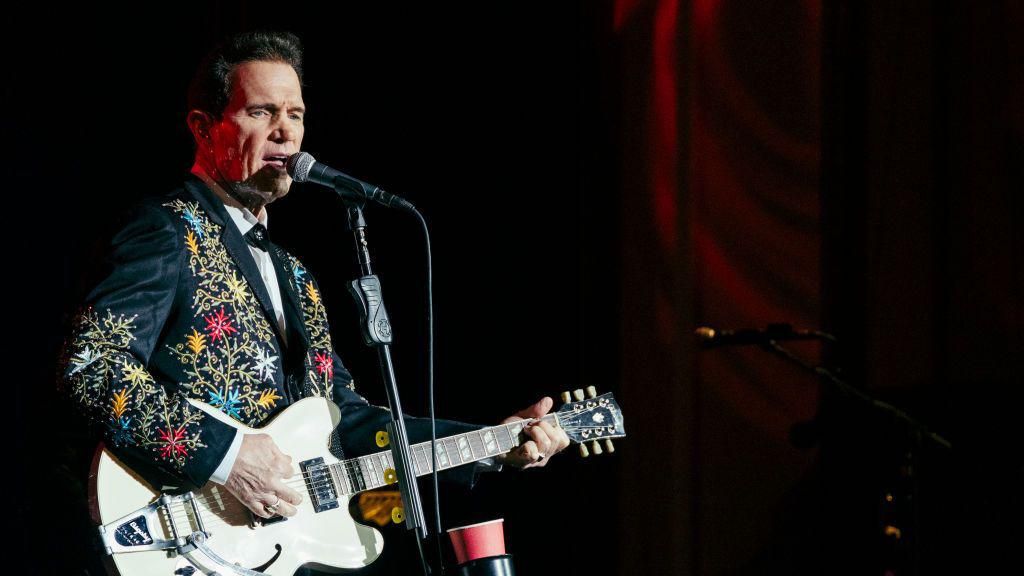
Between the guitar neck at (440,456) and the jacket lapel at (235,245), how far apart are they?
398 millimetres

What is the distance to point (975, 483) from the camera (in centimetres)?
256

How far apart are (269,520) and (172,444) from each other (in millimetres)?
278

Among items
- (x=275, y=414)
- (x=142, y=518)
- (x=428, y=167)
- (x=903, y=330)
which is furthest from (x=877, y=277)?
(x=142, y=518)

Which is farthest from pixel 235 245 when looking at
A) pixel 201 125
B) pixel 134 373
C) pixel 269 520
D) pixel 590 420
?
pixel 590 420

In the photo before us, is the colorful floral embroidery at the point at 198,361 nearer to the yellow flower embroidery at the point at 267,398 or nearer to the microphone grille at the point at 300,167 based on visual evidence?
the yellow flower embroidery at the point at 267,398

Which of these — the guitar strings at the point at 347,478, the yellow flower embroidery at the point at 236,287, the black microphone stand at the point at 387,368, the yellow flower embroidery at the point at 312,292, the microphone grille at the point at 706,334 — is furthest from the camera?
the microphone grille at the point at 706,334

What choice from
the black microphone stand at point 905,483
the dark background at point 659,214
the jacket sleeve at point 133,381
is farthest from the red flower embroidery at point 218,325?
the black microphone stand at point 905,483

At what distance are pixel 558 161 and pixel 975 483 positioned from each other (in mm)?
1907

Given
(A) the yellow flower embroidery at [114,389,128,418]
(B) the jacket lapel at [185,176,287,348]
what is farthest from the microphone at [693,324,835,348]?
(A) the yellow flower embroidery at [114,389,128,418]

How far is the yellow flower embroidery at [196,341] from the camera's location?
2217 millimetres

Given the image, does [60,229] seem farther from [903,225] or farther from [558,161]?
[903,225]

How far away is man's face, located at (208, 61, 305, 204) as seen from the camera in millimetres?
2482

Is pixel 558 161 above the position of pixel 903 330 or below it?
above

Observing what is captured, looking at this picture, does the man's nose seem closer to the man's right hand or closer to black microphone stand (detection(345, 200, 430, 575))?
black microphone stand (detection(345, 200, 430, 575))
